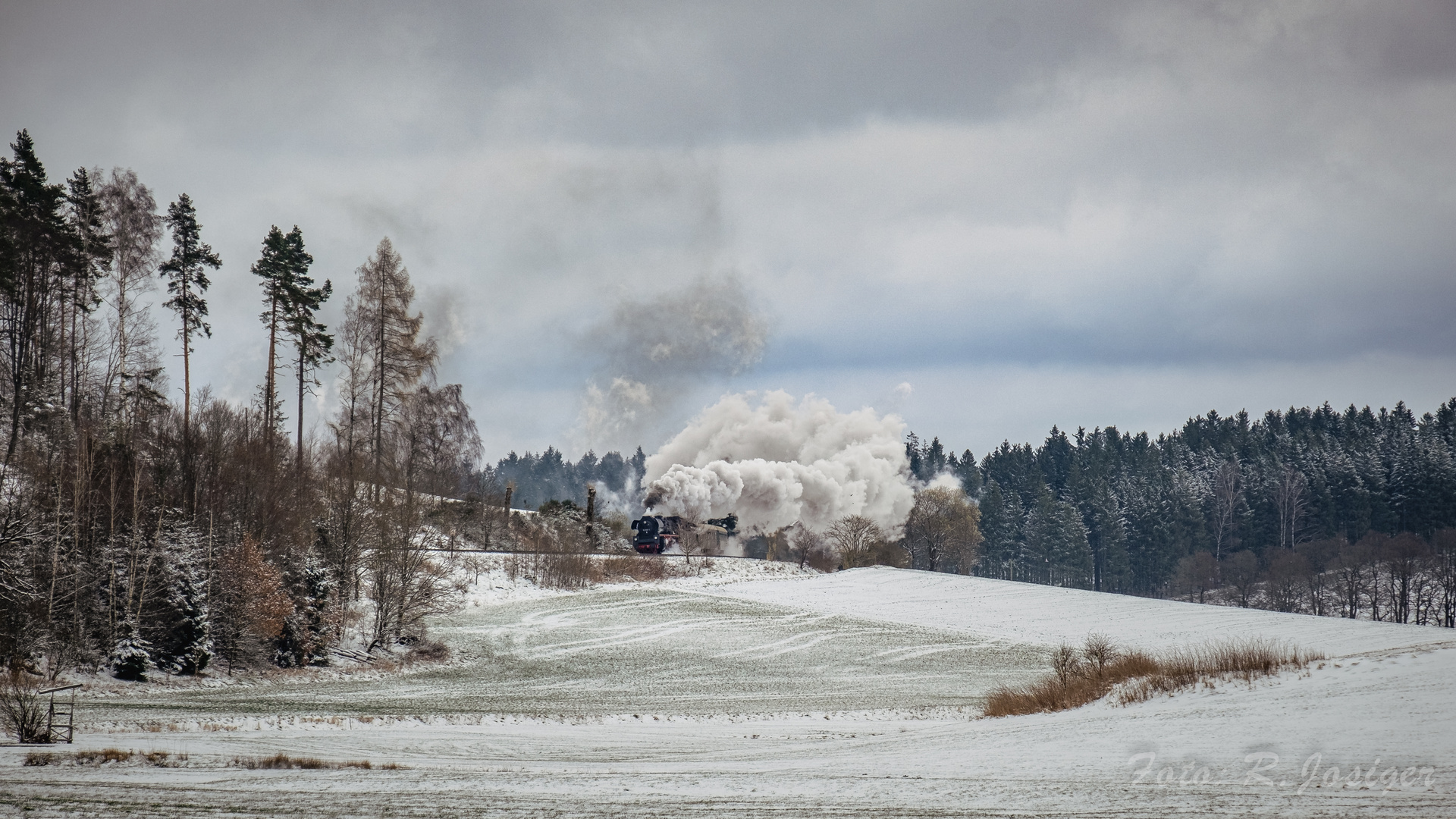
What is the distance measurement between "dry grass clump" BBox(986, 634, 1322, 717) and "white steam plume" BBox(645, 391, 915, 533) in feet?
191

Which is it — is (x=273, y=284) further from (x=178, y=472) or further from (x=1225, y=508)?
(x=1225, y=508)

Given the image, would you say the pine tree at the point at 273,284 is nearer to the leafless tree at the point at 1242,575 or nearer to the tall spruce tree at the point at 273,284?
the tall spruce tree at the point at 273,284

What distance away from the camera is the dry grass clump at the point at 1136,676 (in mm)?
21297

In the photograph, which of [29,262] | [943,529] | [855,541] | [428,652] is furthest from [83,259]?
[943,529]

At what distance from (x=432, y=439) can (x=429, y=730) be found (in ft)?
115

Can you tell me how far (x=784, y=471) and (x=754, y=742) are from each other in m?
73.4

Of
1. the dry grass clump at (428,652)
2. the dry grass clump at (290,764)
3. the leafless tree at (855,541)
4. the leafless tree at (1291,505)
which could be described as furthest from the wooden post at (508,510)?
the leafless tree at (1291,505)

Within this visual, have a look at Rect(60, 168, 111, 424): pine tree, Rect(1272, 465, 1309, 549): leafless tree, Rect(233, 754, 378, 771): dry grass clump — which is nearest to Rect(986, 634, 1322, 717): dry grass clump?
Rect(233, 754, 378, 771): dry grass clump

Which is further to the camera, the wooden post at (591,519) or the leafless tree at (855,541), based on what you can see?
the leafless tree at (855,541)

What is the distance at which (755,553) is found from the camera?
10381 cm

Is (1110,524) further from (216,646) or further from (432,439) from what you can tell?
(216,646)

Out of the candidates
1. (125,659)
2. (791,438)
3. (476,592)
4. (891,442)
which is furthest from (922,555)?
(125,659)

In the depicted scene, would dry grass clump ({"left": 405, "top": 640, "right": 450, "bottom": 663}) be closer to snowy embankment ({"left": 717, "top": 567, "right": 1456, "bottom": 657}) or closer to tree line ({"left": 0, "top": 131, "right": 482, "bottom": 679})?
tree line ({"left": 0, "top": 131, "right": 482, "bottom": 679})

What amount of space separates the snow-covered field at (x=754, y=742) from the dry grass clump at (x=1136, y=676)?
76 cm
